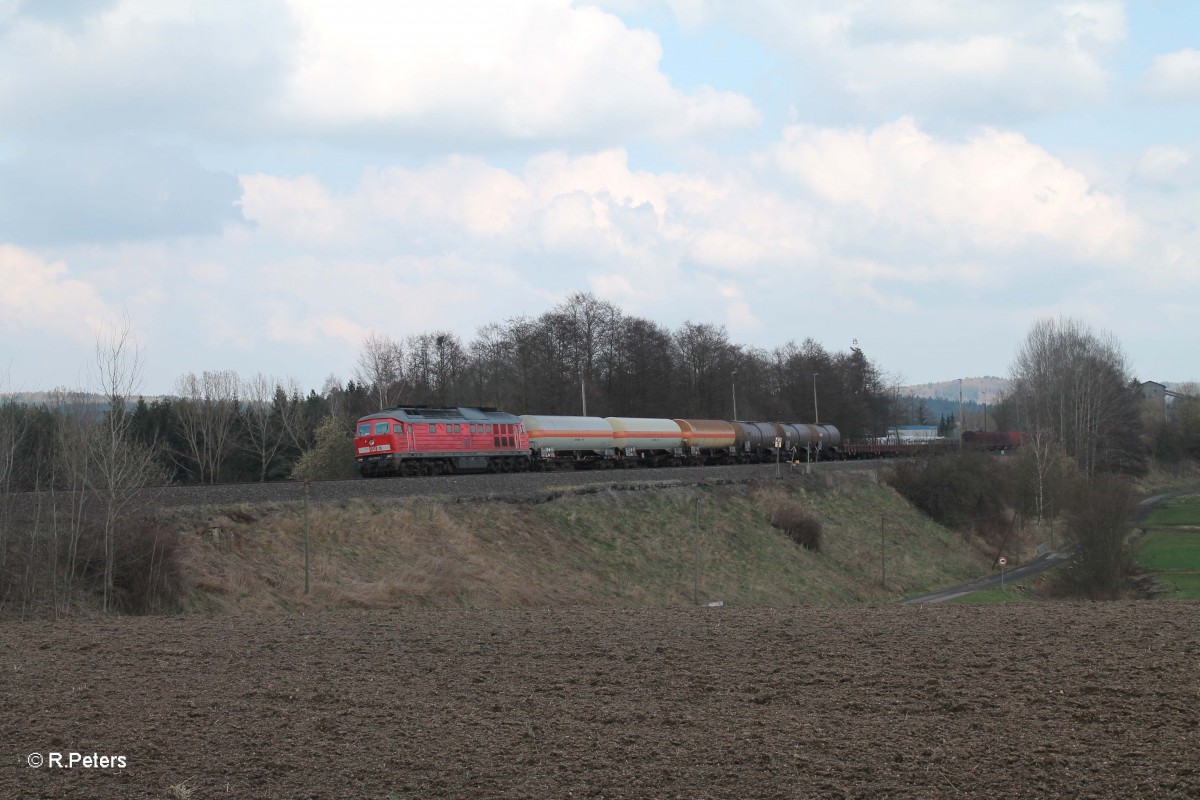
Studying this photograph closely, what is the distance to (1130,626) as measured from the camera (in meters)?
11.9

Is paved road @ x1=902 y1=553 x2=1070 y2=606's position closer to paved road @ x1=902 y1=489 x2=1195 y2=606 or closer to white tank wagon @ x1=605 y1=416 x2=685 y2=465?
paved road @ x1=902 y1=489 x2=1195 y2=606

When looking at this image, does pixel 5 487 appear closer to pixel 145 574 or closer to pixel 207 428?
pixel 145 574

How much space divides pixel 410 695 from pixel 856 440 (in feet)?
351

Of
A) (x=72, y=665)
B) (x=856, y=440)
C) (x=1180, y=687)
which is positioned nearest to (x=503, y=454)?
(x=72, y=665)

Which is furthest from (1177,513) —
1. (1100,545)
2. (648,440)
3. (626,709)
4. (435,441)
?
(626,709)

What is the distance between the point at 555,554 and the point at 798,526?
52.1ft

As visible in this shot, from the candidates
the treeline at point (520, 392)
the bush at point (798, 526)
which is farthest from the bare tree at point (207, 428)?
the bush at point (798, 526)

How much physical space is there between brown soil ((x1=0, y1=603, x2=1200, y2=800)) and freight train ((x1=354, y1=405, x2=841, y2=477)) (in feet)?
94.0

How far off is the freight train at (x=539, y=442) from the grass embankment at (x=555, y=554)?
9480 mm

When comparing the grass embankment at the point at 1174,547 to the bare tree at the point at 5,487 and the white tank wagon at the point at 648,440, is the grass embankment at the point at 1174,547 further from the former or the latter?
the bare tree at the point at 5,487

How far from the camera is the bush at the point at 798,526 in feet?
139

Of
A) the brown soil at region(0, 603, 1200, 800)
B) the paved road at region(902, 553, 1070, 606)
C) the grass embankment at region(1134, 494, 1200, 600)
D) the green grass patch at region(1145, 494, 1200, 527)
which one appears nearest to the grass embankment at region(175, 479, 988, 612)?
the paved road at region(902, 553, 1070, 606)

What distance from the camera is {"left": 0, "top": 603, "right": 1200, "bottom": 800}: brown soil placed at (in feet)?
23.7

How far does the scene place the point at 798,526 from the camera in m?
42.8
